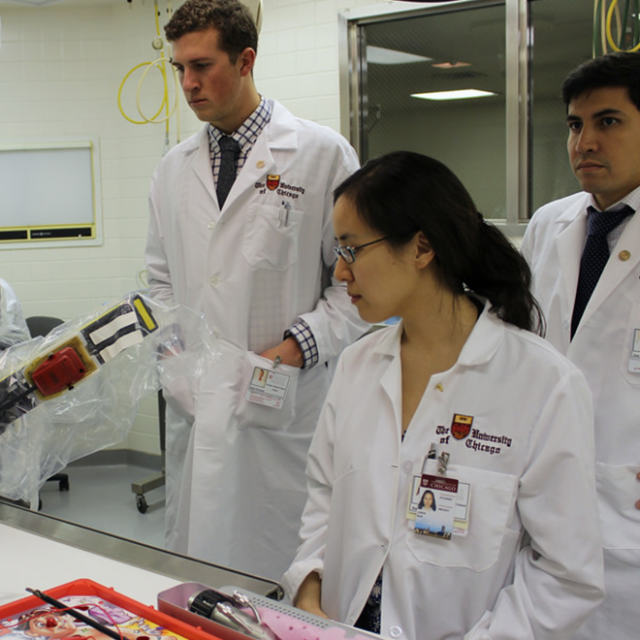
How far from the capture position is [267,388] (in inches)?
75.2

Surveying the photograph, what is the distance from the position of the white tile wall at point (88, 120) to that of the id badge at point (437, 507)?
11.6 ft

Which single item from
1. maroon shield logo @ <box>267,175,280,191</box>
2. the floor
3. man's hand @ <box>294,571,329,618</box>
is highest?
maroon shield logo @ <box>267,175,280,191</box>

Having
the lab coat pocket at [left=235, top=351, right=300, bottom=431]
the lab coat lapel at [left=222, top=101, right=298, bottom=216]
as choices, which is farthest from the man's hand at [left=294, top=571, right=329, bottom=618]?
the lab coat lapel at [left=222, top=101, right=298, bottom=216]

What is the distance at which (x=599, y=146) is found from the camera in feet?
5.66

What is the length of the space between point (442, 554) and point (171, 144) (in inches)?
146

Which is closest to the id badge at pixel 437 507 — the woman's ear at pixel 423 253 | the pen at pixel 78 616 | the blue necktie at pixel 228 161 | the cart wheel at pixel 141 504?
the woman's ear at pixel 423 253

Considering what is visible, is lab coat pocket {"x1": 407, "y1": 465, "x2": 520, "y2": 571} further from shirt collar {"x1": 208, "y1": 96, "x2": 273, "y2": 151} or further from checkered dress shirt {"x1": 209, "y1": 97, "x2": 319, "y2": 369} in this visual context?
shirt collar {"x1": 208, "y1": 96, "x2": 273, "y2": 151}

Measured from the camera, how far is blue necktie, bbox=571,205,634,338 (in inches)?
69.5

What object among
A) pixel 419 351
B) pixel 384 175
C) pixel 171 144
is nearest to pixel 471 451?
pixel 419 351

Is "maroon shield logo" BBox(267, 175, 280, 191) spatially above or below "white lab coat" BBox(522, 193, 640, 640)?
above

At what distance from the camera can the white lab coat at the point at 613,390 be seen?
160 cm

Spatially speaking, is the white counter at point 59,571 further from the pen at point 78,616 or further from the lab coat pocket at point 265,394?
the lab coat pocket at point 265,394

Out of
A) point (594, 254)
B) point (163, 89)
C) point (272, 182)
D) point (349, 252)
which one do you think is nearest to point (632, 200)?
point (594, 254)

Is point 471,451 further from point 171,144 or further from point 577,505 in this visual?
point 171,144
